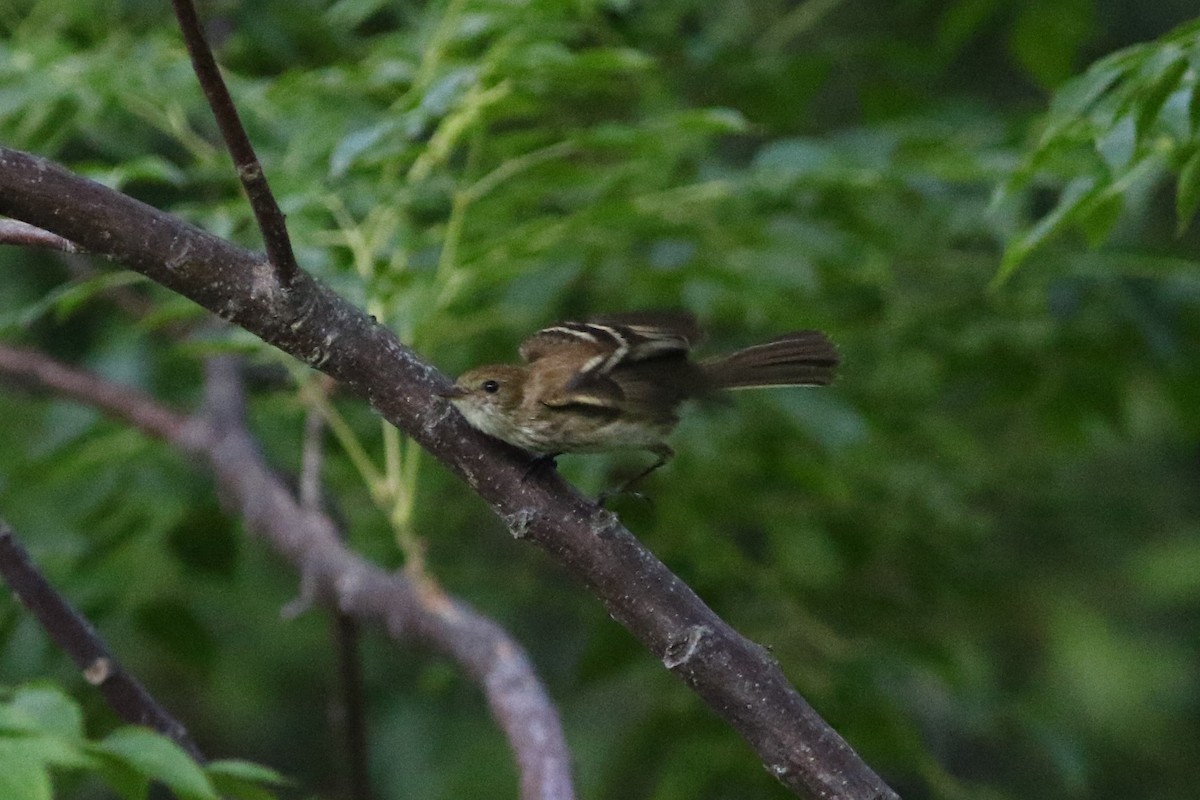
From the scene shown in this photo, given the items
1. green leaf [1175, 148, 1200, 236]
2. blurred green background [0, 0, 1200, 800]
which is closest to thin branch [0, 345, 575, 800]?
blurred green background [0, 0, 1200, 800]

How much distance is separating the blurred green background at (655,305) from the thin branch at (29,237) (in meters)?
1.07

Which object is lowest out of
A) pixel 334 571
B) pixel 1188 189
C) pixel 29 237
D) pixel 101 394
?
pixel 1188 189

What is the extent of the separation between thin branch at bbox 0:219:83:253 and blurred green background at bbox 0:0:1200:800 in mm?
1070

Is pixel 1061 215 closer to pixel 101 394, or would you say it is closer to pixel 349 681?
pixel 349 681

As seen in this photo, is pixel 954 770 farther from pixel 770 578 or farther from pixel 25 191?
pixel 25 191

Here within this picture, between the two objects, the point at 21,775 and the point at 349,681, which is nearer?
the point at 21,775

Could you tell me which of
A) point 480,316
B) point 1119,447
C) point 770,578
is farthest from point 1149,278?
point 1119,447

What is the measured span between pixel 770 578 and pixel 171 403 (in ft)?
7.10

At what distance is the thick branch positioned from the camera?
1484mm

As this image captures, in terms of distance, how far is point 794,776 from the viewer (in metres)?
1.56

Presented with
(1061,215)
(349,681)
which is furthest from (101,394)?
(1061,215)

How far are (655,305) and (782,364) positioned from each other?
4.60 feet

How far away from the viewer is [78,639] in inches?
87.1

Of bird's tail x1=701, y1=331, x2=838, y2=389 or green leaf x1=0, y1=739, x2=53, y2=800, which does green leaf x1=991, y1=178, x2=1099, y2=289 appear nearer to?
bird's tail x1=701, y1=331, x2=838, y2=389
